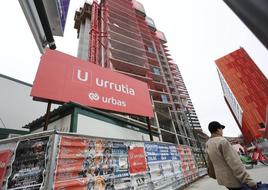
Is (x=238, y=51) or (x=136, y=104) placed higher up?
(x=238, y=51)

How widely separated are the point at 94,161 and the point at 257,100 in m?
35.3

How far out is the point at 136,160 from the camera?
433 cm

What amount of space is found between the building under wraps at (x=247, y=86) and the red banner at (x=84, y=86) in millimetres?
29687

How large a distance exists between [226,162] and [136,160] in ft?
9.56

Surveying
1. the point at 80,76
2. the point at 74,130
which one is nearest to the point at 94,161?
the point at 74,130

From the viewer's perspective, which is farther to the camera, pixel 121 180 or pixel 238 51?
pixel 238 51

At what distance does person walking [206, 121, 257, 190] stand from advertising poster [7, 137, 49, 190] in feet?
8.34

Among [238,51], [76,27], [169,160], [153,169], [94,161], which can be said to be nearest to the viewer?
[94,161]

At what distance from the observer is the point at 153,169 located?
16.2ft

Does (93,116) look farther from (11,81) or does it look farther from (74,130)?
(11,81)

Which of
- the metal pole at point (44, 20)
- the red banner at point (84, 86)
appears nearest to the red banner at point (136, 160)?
the red banner at point (84, 86)

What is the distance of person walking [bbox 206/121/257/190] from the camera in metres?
1.61

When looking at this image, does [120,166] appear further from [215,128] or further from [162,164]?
[215,128]

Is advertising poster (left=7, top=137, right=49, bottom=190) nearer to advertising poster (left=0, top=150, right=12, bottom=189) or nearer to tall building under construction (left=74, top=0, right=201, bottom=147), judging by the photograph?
advertising poster (left=0, top=150, right=12, bottom=189)
